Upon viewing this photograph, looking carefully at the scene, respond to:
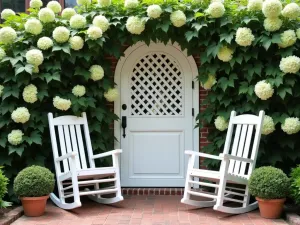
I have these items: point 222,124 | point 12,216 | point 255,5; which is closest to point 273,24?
point 255,5

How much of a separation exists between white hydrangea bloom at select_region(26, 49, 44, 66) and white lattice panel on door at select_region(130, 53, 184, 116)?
1392 millimetres

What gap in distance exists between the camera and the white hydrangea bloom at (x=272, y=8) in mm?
4586

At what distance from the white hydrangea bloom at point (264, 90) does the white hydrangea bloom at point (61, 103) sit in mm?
2175

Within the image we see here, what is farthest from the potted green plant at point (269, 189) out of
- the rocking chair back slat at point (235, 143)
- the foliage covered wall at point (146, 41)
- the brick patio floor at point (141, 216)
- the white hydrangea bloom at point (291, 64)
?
the white hydrangea bloom at point (291, 64)

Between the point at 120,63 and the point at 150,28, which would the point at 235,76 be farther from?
the point at 120,63

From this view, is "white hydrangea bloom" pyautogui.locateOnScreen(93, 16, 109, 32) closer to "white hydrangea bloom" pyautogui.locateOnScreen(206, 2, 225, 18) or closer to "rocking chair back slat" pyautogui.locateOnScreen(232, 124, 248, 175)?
"white hydrangea bloom" pyautogui.locateOnScreen(206, 2, 225, 18)

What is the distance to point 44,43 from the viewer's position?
484 cm

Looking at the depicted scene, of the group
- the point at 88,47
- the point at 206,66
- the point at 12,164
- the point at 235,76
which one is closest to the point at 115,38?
the point at 88,47

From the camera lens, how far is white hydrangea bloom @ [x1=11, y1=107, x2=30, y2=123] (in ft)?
15.4

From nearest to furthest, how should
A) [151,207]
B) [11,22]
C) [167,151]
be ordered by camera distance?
1. [151,207]
2. [11,22]
3. [167,151]

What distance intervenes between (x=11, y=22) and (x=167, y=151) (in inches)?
101

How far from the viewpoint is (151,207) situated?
474cm

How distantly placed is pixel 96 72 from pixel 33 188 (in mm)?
1625

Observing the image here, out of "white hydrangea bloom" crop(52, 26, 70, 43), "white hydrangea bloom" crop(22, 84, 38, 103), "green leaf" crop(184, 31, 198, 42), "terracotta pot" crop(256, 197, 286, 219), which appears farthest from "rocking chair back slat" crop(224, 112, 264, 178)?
"white hydrangea bloom" crop(22, 84, 38, 103)
